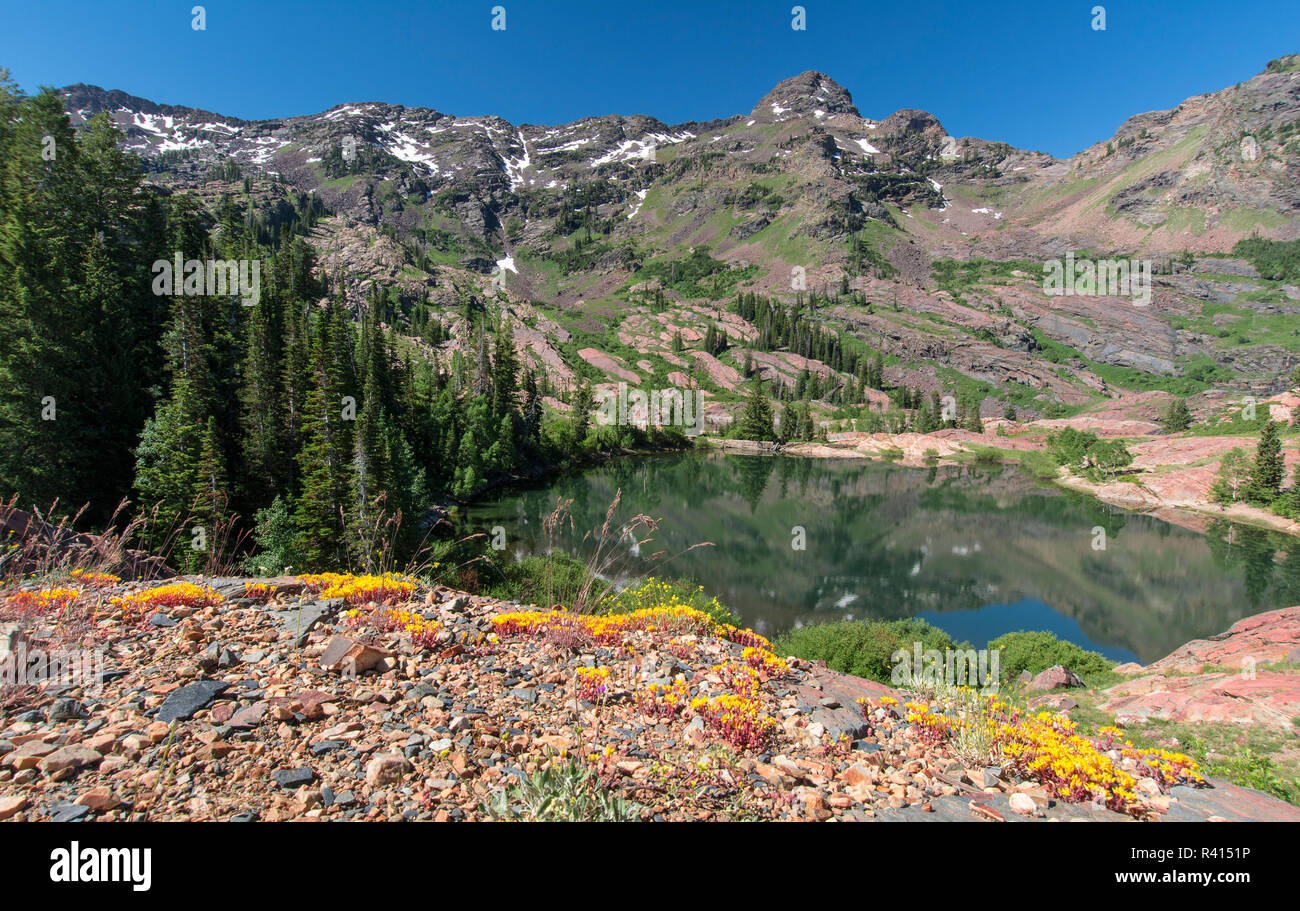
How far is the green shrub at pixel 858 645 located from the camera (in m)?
17.8

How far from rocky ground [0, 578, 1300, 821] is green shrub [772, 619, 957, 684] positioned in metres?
13.1

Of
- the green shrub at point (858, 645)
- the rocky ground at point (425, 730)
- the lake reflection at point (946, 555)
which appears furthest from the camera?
the lake reflection at point (946, 555)

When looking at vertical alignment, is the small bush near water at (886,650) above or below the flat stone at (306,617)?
below

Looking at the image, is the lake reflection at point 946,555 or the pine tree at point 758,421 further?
the pine tree at point 758,421

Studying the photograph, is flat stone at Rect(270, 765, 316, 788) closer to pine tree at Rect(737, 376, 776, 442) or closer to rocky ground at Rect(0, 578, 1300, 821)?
rocky ground at Rect(0, 578, 1300, 821)

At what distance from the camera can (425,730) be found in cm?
372

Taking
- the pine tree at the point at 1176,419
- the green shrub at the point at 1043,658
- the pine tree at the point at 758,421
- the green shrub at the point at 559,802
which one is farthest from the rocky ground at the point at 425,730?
the pine tree at the point at 1176,419

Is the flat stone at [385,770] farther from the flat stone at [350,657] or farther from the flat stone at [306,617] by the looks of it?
the flat stone at [306,617]

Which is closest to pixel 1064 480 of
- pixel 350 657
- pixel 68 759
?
pixel 350 657

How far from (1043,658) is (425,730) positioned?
72.5 ft

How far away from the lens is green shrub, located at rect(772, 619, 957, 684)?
17828mm

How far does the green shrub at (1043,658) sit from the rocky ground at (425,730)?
16086 mm
